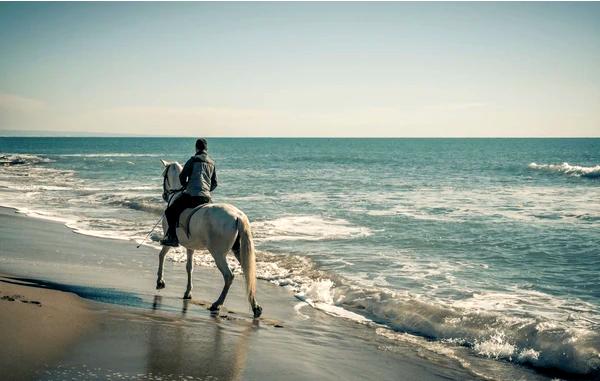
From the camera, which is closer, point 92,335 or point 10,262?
point 92,335

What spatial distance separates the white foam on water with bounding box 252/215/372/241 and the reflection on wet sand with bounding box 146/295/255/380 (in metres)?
9.32

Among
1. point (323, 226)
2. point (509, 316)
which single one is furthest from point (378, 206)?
point (509, 316)

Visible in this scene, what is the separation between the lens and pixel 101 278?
10.5m

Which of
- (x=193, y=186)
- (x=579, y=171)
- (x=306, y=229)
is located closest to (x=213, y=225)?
(x=193, y=186)

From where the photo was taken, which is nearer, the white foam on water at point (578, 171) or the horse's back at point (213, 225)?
the horse's back at point (213, 225)

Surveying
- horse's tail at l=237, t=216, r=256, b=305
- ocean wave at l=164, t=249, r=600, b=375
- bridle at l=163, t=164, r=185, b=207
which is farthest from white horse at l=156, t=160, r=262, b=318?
ocean wave at l=164, t=249, r=600, b=375

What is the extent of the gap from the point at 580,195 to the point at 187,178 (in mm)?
27959

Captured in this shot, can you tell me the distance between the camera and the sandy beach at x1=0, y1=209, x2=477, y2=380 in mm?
5691

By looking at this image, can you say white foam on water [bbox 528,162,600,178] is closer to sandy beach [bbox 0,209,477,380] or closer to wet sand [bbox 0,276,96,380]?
sandy beach [bbox 0,209,477,380]

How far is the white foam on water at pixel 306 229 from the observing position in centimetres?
1728

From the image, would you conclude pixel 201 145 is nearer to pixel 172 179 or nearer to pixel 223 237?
pixel 172 179

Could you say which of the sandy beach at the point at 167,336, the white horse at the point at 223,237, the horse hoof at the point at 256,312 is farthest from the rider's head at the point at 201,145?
the horse hoof at the point at 256,312

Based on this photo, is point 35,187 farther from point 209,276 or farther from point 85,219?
point 209,276

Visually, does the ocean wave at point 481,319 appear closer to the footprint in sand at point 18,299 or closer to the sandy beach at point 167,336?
the sandy beach at point 167,336
